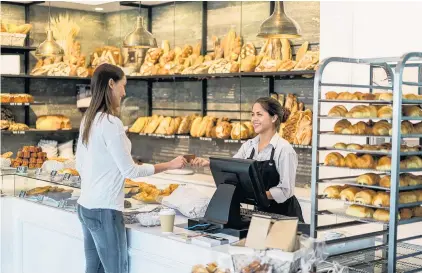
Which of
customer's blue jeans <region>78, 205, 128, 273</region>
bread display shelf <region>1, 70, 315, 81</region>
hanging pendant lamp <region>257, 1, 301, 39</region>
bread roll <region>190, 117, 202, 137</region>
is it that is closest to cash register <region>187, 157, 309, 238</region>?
customer's blue jeans <region>78, 205, 128, 273</region>

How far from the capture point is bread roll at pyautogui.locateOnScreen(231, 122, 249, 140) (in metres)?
5.96

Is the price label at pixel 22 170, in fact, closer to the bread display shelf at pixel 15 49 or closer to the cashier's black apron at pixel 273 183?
the cashier's black apron at pixel 273 183

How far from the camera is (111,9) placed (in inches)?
300

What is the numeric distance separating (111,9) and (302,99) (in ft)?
9.88

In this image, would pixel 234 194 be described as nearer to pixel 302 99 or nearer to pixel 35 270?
pixel 35 270

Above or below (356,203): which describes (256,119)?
above

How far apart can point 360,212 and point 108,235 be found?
127 centimetres

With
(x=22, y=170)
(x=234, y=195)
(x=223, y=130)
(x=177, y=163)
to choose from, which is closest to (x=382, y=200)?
(x=234, y=195)

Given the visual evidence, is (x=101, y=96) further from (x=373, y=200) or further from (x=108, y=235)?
(x=373, y=200)

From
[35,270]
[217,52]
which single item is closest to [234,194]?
[35,270]

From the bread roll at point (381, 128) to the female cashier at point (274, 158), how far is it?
923 mm

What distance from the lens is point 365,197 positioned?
2809 mm

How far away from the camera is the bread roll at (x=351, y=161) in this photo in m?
2.91

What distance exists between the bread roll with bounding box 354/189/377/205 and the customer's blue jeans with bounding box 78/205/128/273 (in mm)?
1210
